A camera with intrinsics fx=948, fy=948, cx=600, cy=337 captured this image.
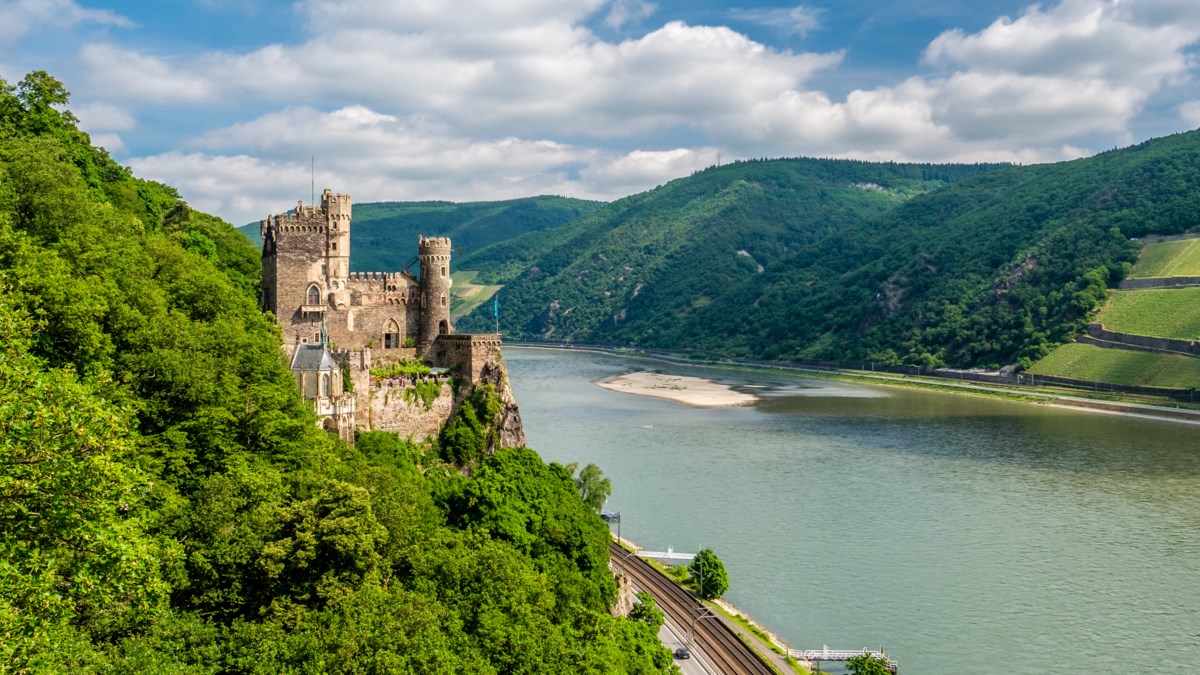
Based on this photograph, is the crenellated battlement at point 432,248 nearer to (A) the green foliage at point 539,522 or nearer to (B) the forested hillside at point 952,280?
(A) the green foliage at point 539,522

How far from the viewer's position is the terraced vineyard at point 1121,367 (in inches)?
3543

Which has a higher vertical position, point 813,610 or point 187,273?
point 187,273

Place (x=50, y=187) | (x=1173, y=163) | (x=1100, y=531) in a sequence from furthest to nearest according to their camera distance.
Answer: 1. (x=1173, y=163)
2. (x=1100, y=531)
3. (x=50, y=187)

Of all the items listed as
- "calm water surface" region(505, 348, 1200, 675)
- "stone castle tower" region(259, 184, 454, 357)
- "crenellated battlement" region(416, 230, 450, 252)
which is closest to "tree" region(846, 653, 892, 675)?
"calm water surface" region(505, 348, 1200, 675)

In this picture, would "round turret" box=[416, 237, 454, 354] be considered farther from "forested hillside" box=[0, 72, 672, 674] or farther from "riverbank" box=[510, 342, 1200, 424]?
"riverbank" box=[510, 342, 1200, 424]

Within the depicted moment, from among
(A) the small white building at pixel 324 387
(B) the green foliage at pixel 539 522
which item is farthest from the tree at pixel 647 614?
(A) the small white building at pixel 324 387

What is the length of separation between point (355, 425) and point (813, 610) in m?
18.7

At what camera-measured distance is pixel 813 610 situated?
36.4m

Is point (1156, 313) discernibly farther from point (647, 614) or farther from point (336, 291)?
point (336, 291)

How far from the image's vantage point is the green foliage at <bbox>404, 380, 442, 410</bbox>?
3722cm

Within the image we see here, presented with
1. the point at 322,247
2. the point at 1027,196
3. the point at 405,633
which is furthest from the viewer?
the point at 1027,196

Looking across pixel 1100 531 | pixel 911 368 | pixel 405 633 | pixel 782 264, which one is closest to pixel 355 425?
pixel 405 633

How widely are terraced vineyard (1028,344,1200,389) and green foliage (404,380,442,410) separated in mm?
77852

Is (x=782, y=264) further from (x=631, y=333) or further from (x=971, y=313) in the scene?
(x=971, y=313)
